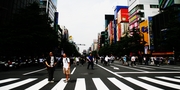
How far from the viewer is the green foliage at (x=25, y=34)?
22.2 m

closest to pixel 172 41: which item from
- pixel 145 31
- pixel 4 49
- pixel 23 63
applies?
pixel 23 63

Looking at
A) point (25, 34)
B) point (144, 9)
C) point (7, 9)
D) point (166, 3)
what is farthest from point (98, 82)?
point (144, 9)

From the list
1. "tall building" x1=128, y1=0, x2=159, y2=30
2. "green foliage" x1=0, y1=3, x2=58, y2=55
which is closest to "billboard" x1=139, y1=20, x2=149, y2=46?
"tall building" x1=128, y1=0, x2=159, y2=30

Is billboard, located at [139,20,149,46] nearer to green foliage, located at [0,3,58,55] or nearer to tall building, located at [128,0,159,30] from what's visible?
tall building, located at [128,0,159,30]

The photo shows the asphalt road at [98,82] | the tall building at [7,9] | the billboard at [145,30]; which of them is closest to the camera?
the asphalt road at [98,82]

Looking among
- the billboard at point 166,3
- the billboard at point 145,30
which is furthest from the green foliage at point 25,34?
the billboard at point 145,30

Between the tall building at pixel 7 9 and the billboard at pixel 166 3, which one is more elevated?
the billboard at pixel 166 3

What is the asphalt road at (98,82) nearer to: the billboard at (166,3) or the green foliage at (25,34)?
the green foliage at (25,34)

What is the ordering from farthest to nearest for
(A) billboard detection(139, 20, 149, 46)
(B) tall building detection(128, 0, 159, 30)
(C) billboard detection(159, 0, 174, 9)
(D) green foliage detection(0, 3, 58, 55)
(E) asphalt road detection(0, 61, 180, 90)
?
(B) tall building detection(128, 0, 159, 30)
(A) billboard detection(139, 20, 149, 46)
(C) billboard detection(159, 0, 174, 9)
(D) green foliage detection(0, 3, 58, 55)
(E) asphalt road detection(0, 61, 180, 90)

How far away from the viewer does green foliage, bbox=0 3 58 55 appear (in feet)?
72.8

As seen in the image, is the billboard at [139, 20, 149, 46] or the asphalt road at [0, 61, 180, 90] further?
the billboard at [139, 20, 149, 46]

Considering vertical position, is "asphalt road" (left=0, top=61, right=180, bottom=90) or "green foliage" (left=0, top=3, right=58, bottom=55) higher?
"green foliage" (left=0, top=3, right=58, bottom=55)

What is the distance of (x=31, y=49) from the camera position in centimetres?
2480

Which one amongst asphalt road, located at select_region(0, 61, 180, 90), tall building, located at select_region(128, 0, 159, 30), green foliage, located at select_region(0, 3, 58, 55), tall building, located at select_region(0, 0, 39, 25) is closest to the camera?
asphalt road, located at select_region(0, 61, 180, 90)
